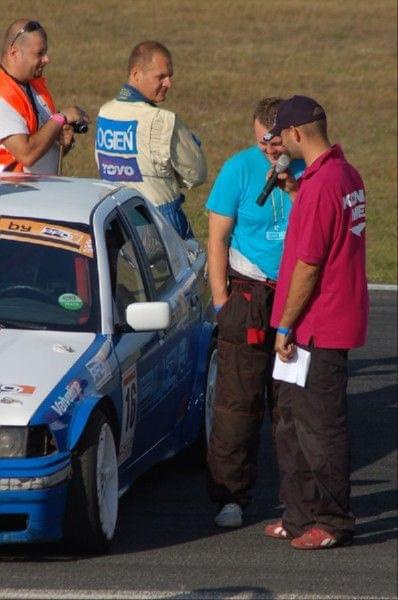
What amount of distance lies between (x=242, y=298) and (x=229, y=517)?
37.0 inches

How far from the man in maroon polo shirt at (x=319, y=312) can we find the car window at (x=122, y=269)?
2.59 ft

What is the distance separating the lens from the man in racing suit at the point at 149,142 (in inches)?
351

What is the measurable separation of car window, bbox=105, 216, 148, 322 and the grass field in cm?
1050

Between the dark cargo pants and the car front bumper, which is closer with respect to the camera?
the car front bumper

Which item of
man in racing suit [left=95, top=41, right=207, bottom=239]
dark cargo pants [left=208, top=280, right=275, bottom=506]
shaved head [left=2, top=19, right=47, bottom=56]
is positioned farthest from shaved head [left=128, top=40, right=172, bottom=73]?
dark cargo pants [left=208, top=280, right=275, bottom=506]

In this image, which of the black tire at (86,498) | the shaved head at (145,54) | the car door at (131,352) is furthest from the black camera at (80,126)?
the black tire at (86,498)

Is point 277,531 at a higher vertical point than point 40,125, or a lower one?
lower

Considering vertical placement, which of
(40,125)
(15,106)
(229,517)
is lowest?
(229,517)

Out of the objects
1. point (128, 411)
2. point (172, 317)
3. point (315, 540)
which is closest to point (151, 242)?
point (172, 317)

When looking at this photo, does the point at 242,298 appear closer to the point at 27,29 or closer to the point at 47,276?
the point at 47,276

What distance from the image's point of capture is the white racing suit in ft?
29.2

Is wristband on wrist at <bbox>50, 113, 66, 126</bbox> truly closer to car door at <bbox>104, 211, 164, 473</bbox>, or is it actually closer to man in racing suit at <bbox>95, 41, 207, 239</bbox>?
man in racing suit at <bbox>95, 41, 207, 239</bbox>

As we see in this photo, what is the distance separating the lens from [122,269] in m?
7.49

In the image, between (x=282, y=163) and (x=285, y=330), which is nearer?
(x=285, y=330)
